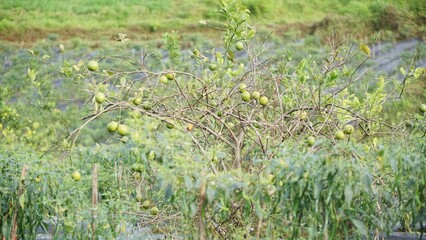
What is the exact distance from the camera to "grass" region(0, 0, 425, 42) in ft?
36.2

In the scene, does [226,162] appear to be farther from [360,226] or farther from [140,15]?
[140,15]

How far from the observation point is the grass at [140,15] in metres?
11.0

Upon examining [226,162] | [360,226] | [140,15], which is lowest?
[140,15]

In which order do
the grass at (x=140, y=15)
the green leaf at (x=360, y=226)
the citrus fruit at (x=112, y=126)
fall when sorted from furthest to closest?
1. the grass at (x=140, y=15)
2. the citrus fruit at (x=112, y=126)
3. the green leaf at (x=360, y=226)

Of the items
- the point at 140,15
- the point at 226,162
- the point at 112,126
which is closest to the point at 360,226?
the point at 112,126

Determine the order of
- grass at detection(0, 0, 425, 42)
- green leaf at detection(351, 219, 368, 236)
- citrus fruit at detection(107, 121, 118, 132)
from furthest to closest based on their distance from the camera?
grass at detection(0, 0, 425, 42)
citrus fruit at detection(107, 121, 118, 132)
green leaf at detection(351, 219, 368, 236)

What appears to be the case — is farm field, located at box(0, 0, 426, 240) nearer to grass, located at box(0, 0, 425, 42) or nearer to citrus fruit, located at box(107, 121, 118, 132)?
citrus fruit, located at box(107, 121, 118, 132)

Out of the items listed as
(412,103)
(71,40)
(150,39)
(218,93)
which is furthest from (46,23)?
(218,93)

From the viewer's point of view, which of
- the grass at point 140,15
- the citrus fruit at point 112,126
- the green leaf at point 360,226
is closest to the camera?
the green leaf at point 360,226

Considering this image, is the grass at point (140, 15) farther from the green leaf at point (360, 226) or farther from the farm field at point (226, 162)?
the green leaf at point (360, 226)

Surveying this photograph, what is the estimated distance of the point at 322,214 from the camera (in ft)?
5.73

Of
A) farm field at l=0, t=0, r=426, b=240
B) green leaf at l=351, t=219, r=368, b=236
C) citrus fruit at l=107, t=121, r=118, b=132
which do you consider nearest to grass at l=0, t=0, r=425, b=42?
farm field at l=0, t=0, r=426, b=240

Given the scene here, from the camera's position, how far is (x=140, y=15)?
12.0 metres

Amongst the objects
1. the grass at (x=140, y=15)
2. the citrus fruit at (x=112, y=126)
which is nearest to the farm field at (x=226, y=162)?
the citrus fruit at (x=112, y=126)
